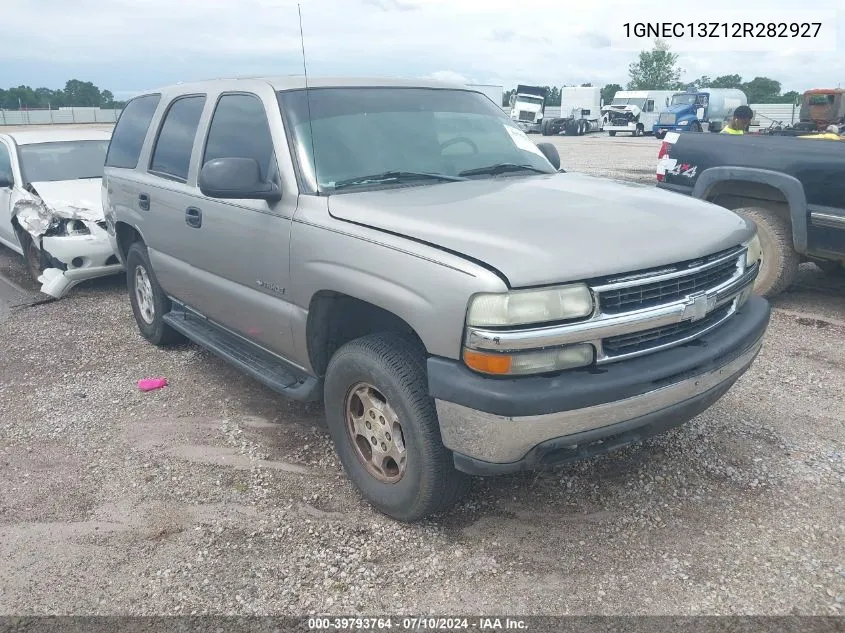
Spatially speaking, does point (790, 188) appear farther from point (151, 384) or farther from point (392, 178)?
point (151, 384)

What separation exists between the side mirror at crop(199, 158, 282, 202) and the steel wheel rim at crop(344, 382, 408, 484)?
103 centimetres

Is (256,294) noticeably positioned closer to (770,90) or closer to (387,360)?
(387,360)

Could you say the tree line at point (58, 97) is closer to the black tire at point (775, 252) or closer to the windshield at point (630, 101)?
the windshield at point (630, 101)

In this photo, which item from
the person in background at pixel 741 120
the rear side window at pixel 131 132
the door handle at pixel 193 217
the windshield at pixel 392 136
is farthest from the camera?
the person in background at pixel 741 120

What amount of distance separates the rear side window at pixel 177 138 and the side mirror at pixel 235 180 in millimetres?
1117

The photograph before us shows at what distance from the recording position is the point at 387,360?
9.50 feet

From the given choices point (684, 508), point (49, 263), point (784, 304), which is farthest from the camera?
point (49, 263)

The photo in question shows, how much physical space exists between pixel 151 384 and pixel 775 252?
16.5 feet

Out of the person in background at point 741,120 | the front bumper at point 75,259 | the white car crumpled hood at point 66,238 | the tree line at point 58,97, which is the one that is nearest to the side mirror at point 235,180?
the front bumper at point 75,259

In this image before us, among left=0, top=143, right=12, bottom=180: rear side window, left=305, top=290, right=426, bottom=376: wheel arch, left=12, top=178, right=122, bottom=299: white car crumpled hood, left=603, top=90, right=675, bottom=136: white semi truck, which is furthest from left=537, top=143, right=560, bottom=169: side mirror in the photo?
left=603, top=90, right=675, bottom=136: white semi truck

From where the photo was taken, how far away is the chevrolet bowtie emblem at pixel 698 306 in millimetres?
2801

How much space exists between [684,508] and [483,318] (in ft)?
4.97

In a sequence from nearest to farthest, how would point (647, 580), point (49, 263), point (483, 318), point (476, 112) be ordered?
point (483, 318) < point (647, 580) < point (476, 112) < point (49, 263)

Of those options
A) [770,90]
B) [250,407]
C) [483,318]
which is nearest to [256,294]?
[250,407]
